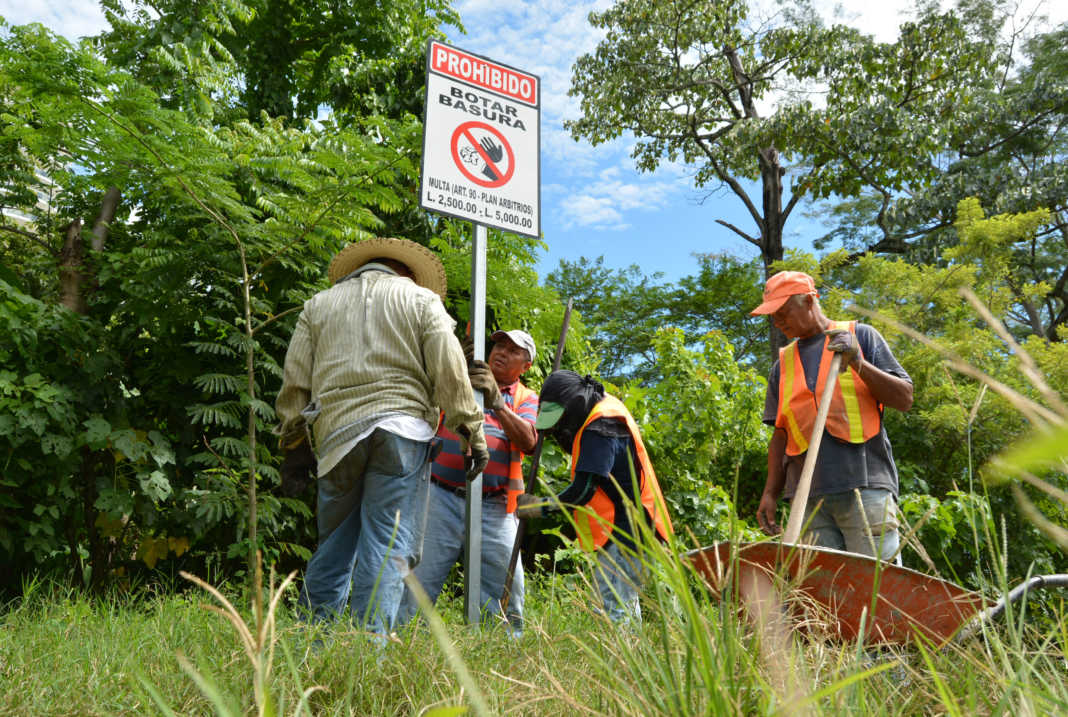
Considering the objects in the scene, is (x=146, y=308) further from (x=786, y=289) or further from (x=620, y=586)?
(x=786, y=289)

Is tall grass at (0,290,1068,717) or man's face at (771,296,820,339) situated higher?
man's face at (771,296,820,339)

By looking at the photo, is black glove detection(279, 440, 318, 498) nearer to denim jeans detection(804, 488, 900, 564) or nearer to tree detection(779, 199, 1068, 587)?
denim jeans detection(804, 488, 900, 564)

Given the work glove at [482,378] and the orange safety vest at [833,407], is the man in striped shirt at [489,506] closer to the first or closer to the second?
the work glove at [482,378]

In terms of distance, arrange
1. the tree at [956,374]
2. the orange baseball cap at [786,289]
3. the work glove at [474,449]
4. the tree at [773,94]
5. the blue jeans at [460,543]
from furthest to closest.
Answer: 1. the tree at [773,94]
2. the tree at [956,374]
3. the blue jeans at [460,543]
4. the orange baseball cap at [786,289]
5. the work glove at [474,449]

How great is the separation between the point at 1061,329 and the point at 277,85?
1427 centimetres

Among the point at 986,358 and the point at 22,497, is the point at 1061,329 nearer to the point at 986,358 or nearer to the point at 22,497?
the point at 986,358

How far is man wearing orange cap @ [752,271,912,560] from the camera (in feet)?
10.3

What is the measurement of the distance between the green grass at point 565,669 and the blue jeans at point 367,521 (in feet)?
1.04

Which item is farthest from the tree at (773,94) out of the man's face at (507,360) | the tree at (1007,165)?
the man's face at (507,360)

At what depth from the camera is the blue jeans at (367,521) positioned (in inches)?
119

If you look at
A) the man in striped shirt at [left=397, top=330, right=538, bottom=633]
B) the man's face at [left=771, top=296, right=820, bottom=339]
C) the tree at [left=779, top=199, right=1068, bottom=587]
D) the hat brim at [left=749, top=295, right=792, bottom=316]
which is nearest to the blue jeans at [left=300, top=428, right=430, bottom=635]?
the man in striped shirt at [left=397, top=330, right=538, bottom=633]

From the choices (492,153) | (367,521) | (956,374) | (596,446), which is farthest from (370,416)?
(956,374)

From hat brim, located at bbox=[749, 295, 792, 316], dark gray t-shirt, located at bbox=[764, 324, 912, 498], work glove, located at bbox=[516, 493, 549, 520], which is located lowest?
work glove, located at bbox=[516, 493, 549, 520]

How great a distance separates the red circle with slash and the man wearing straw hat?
27.0 inches
